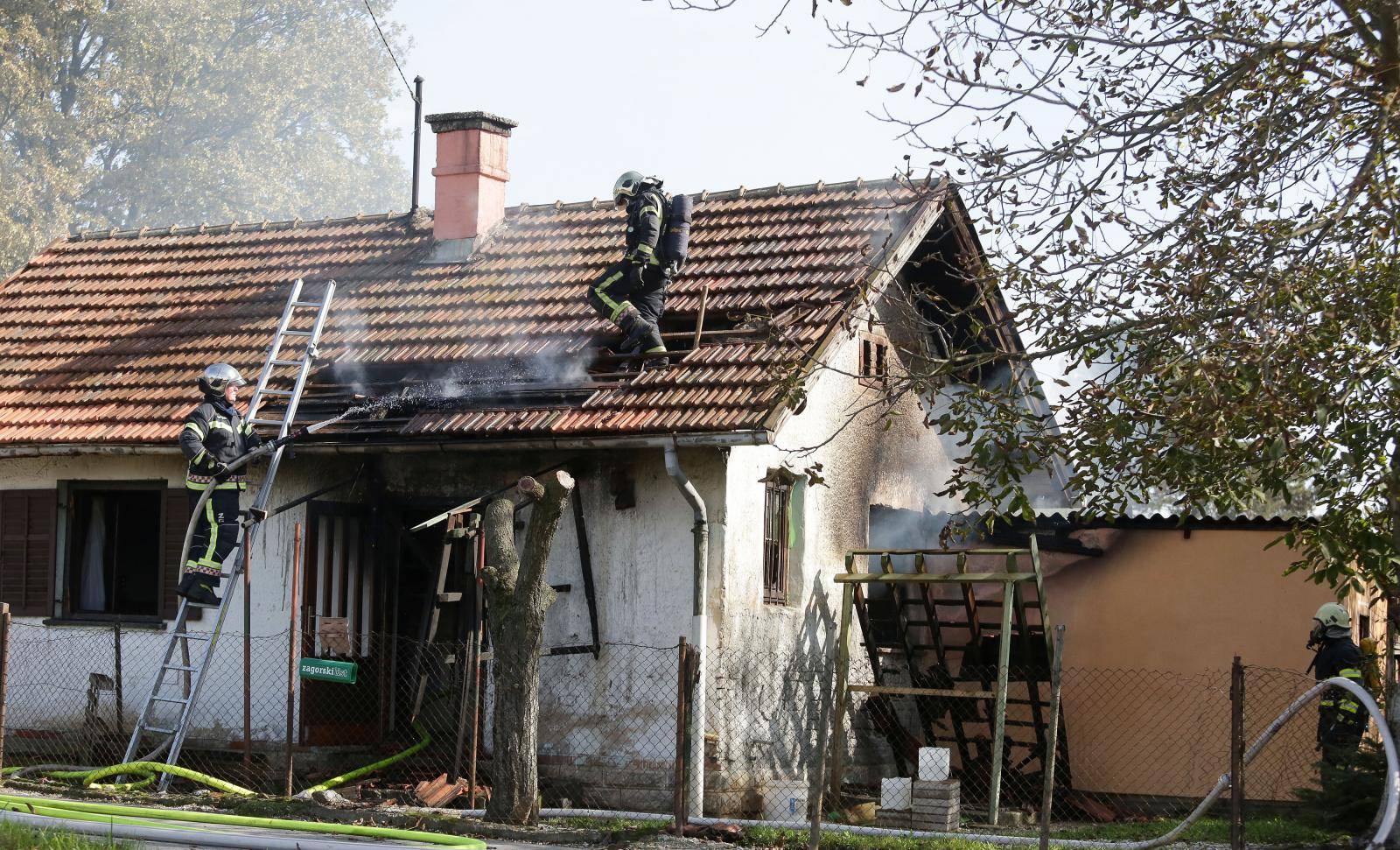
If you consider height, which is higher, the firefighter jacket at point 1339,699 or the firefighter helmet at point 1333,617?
the firefighter helmet at point 1333,617

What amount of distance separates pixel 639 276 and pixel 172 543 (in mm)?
4808

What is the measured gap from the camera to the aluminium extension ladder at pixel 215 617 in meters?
12.9

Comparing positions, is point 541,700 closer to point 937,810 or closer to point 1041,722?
point 937,810

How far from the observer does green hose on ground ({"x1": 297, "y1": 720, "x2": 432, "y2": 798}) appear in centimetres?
1232

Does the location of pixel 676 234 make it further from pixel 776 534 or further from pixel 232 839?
pixel 232 839

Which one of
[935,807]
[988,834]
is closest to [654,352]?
[935,807]

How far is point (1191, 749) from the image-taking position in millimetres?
14992

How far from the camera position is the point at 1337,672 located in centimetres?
1335

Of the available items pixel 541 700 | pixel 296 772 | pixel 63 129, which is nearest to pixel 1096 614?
pixel 541 700

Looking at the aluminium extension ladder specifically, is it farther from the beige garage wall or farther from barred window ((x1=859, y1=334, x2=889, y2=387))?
the beige garage wall

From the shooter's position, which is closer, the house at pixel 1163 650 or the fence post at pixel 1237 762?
the fence post at pixel 1237 762

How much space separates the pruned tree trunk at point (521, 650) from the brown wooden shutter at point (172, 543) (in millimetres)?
4502

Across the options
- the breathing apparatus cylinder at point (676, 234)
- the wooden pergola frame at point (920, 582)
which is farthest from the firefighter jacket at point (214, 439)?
the wooden pergola frame at point (920, 582)

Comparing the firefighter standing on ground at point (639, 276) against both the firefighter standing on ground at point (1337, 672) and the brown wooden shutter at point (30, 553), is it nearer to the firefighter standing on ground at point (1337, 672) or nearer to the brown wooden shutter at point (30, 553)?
the brown wooden shutter at point (30, 553)
